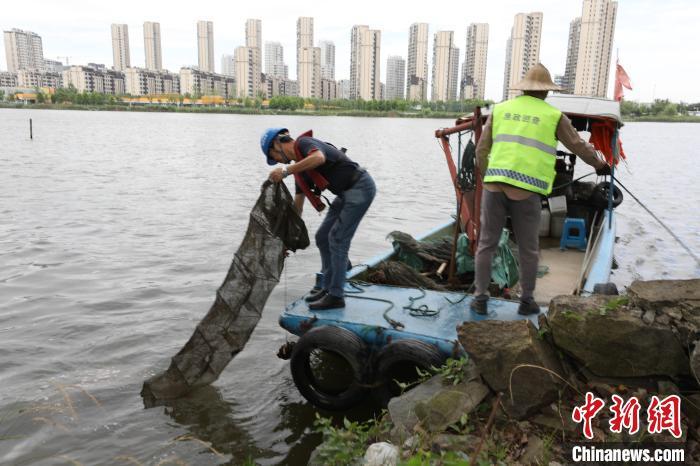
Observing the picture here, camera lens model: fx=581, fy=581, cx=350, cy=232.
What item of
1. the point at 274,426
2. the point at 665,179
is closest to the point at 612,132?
the point at 274,426

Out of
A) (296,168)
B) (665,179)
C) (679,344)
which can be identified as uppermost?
(296,168)

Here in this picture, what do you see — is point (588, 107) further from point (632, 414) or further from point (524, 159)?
point (632, 414)

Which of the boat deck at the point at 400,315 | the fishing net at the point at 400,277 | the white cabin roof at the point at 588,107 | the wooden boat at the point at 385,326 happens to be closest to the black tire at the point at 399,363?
the wooden boat at the point at 385,326

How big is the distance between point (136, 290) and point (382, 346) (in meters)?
5.89

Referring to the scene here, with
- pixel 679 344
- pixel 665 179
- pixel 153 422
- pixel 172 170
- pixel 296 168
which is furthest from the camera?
pixel 665 179

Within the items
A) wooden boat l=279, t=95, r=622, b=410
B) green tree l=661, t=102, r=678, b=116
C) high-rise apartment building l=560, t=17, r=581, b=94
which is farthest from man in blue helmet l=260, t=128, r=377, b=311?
green tree l=661, t=102, r=678, b=116

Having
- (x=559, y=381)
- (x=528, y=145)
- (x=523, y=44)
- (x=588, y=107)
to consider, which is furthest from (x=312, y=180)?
(x=523, y=44)

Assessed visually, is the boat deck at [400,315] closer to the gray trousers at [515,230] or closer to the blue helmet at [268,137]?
the gray trousers at [515,230]

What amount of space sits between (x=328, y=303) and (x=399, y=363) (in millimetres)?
1029

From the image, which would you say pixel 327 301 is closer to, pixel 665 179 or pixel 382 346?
pixel 382 346

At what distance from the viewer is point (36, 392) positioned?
6207 mm

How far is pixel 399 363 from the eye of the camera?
4930 millimetres

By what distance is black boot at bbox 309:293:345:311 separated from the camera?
562 cm

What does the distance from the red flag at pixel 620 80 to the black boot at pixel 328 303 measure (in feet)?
21.1
